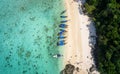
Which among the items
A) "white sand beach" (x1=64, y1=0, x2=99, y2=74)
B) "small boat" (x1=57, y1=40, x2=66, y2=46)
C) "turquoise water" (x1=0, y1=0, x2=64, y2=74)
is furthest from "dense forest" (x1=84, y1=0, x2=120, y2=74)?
"turquoise water" (x1=0, y1=0, x2=64, y2=74)

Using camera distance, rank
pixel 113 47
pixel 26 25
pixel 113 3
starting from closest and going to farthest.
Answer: pixel 113 47, pixel 113 3, pixel 26 25

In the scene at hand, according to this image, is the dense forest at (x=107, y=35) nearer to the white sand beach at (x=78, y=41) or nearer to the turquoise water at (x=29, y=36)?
the white sand beach at (x=78, y=41)

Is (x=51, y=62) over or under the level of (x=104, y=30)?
under

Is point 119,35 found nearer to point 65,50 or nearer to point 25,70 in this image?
point 65,50

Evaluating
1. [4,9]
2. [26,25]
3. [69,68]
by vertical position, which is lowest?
[69,68]

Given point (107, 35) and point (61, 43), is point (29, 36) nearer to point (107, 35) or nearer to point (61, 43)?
point (61, 43)

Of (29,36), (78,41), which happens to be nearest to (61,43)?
(78,41)

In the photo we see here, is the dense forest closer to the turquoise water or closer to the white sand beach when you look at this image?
the white sand beach

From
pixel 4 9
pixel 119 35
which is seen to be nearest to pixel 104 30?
pixel 119 35
